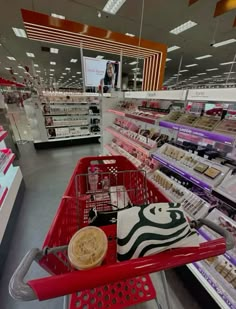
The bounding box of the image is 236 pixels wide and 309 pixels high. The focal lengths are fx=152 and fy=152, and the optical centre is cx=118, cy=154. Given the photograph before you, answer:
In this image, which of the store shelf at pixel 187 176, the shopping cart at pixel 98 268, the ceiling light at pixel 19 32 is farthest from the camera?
the ceiling light at pixel 19 32

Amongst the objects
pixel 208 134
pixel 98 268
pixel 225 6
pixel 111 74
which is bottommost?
pixel 98 268

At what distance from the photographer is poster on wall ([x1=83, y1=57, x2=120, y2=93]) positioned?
4.30 metres

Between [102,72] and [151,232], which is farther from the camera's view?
[102,72]

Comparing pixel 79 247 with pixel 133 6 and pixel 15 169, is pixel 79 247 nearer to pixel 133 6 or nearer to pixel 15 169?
pixel 15 169

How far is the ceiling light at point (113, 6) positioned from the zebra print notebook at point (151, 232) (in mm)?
5259

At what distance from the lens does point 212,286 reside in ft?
3.87

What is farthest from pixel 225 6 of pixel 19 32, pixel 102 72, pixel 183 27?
pixel 19 32

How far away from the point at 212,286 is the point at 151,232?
118cm

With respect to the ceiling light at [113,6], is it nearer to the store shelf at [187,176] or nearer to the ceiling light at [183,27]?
the ceiling light at [183,27]

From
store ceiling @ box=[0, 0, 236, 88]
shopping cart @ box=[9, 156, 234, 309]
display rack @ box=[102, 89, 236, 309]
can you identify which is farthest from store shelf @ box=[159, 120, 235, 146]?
store ceiling @ box=[0, 0, 236, 88]

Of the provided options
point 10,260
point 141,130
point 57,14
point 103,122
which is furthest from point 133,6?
point 10,260

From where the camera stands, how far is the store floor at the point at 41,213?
4.21 ft

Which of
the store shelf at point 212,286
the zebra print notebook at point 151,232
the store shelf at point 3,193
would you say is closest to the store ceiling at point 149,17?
the store shelf at point 3,193

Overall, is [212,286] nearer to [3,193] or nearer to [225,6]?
[3,193]
